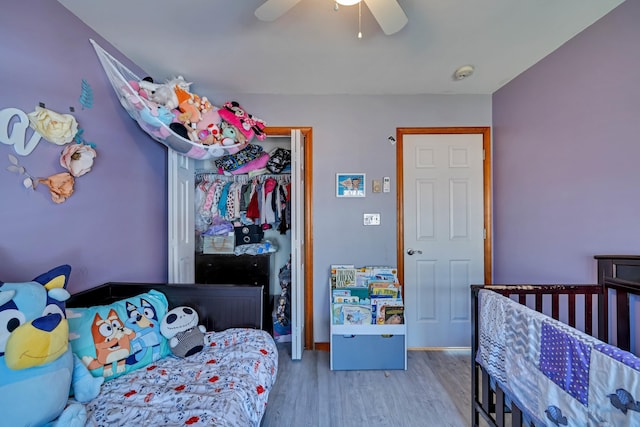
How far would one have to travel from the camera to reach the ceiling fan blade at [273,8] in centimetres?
121

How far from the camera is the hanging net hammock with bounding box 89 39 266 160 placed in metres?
1.61

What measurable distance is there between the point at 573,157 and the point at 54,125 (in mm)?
2976

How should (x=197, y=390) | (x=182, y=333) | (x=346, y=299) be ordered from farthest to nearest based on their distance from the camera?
1. (x=346, y=299)
2. (x=182, y=333)
3. (x=197, y=390)

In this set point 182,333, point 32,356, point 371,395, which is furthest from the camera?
point 371,395

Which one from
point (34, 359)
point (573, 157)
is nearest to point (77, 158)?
point (34, 359)

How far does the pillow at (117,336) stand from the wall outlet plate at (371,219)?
180cm

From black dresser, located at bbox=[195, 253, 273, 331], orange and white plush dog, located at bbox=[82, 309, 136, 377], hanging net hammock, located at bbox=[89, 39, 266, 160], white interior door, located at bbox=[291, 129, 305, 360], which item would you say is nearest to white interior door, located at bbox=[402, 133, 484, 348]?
white interior door, located at bbox=[291, 129, 305, 360]

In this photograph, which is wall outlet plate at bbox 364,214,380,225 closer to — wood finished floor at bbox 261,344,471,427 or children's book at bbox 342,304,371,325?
children's book at bbox 342,304,371,325

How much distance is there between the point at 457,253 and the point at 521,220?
613 millimetres

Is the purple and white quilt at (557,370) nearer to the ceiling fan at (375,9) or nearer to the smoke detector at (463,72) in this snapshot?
the ceiling fan at (375,9)

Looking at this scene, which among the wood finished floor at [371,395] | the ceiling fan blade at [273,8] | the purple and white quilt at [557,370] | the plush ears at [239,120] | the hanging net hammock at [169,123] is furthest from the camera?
the plush ears at [239,120]

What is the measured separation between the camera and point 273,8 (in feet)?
4.07

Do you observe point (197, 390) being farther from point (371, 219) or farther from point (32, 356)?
point (371, 219)

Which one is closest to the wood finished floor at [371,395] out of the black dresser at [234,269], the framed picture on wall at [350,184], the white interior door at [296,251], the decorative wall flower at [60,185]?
the white interior door at [296,251]
